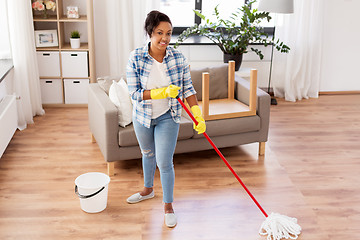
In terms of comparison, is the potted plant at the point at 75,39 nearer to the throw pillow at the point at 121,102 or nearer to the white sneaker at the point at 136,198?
the throw pillow at the point at 121,102

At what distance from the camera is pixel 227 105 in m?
3.70

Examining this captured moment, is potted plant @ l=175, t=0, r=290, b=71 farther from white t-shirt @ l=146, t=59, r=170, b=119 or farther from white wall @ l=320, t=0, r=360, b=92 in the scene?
white t-shirt @ l=146, t=59, r=170, b=119

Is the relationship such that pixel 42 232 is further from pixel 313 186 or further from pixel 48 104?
pixel 48 104

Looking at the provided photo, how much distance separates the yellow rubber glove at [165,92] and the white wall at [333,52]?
2.67 m

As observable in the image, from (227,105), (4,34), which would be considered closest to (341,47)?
(227,105)

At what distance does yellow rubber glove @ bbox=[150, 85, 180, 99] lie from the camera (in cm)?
240

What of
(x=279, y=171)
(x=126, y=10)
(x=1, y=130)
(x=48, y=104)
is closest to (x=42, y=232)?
(x=1, y=130)

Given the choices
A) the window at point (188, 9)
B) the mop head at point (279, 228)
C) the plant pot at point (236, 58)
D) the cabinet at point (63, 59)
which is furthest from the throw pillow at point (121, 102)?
the window at point (188, 9)

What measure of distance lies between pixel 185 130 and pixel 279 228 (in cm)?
104

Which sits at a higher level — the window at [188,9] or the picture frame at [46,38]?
the window at [188,9]

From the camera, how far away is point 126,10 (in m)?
4.73

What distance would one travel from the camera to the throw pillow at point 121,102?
3.31m

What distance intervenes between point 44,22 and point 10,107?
4.42ft

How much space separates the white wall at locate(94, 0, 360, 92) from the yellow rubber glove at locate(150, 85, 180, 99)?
8.78 feet
